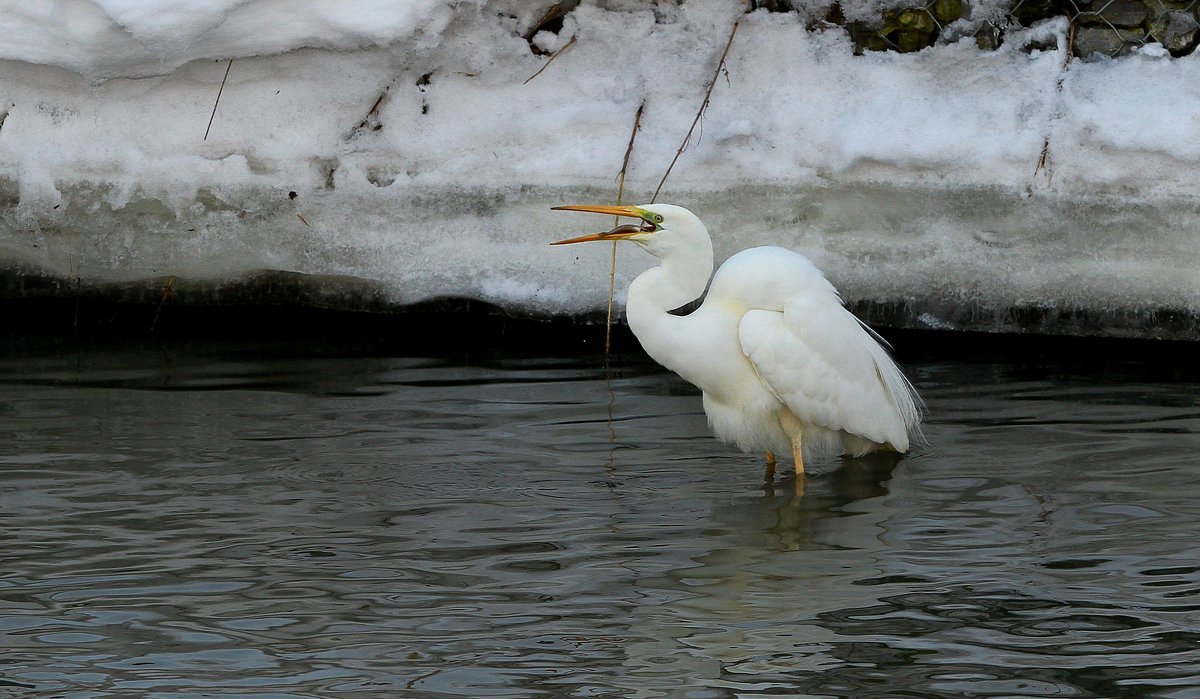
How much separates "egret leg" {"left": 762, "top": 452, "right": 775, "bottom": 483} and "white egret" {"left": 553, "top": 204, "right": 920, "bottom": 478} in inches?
0.7

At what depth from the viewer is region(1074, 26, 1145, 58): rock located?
7457 mm

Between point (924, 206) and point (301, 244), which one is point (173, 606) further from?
point (924, 206)

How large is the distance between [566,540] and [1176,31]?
458 cm

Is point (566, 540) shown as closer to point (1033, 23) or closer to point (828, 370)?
point (828, 370)

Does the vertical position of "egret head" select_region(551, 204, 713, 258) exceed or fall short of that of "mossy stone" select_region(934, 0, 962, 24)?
it falls short

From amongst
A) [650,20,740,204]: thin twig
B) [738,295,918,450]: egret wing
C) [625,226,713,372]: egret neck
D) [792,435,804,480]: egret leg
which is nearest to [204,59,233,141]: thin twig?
[650,20,740,204]: thin twig

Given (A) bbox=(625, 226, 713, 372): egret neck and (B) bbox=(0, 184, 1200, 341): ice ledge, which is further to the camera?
(B) bbox=(0, 184, 1200, 341): ice ledge

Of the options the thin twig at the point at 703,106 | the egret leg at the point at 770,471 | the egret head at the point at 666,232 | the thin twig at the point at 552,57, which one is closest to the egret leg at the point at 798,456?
the egret leg at the point at 770,471

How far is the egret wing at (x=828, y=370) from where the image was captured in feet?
18.4

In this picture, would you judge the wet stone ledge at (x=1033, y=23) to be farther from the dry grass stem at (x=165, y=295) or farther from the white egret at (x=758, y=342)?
the dry grass stem at (x=165, y=295)

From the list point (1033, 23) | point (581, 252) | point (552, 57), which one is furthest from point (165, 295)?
point (1033, 23)

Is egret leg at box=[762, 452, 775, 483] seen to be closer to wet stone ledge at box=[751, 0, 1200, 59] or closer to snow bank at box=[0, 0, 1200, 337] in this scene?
snow bank at box=[0, 0, 1200, 337]

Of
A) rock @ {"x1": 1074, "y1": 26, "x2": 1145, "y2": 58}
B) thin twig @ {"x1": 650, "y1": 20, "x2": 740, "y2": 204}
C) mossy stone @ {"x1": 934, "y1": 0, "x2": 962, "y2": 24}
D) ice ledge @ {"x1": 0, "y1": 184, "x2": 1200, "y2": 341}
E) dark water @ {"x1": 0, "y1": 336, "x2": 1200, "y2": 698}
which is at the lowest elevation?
dark water @ {"x1": 0, "y1": 336, "x2": 1200, "y2": 698}

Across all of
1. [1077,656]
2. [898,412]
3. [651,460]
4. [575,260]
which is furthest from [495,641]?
[575,260]
